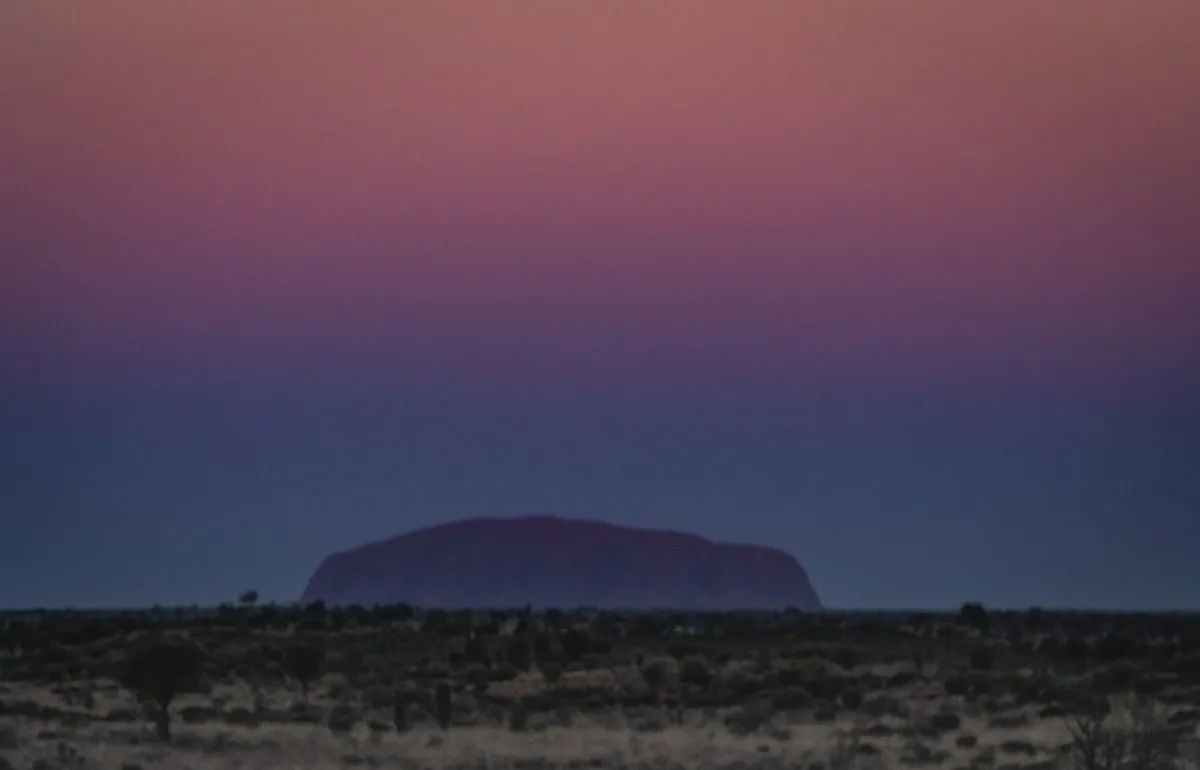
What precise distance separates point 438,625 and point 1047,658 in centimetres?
4343

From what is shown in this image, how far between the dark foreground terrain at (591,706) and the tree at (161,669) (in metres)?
0.05

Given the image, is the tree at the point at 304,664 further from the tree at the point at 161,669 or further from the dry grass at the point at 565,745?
the tree at the point at 161,669

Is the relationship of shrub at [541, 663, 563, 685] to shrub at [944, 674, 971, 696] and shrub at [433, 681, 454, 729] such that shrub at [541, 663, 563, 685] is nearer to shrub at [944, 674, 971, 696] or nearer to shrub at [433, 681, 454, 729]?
shrub at [944, 674, 971, 696]

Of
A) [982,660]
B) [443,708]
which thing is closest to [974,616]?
[982,660]

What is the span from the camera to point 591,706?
1966 inches

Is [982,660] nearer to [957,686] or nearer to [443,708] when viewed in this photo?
[957,686]

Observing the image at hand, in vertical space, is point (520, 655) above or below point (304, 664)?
Result: above

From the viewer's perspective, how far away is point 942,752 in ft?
122

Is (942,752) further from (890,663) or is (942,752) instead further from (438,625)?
(438,625)

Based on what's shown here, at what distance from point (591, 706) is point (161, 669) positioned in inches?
452

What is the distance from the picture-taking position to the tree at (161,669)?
1720 inches

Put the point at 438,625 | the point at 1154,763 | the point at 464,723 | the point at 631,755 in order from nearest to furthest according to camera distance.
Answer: the point at 1154,763, the point at 631,755, the point at 464,723, the point at 438,625

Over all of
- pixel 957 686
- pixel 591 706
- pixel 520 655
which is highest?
pixel 520 655

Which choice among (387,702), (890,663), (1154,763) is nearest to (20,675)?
(387,702)
